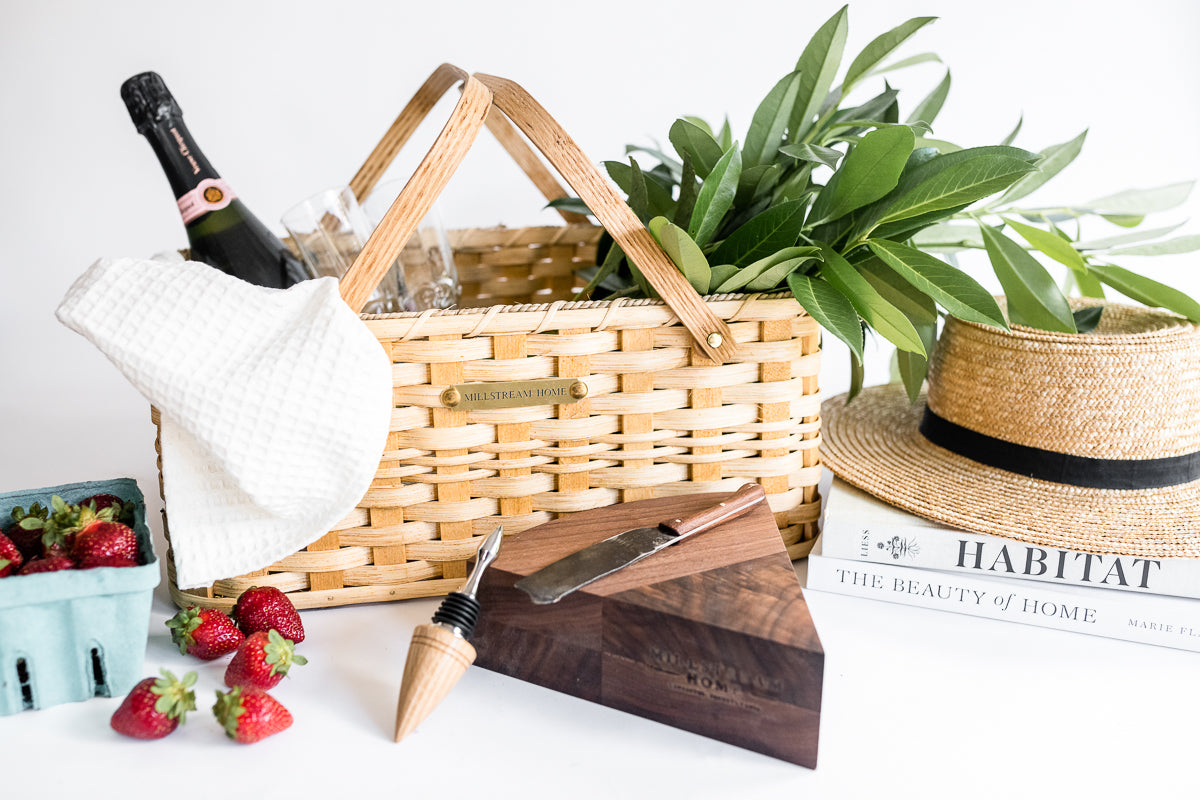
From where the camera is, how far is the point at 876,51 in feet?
2.94

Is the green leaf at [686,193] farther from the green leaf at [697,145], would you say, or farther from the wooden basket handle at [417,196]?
the wooden basket handle at [417,196]

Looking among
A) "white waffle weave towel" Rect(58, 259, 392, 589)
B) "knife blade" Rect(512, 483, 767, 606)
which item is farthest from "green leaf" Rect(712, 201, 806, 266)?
"white waffle weave towel" Rect(58, 259, 392, 589)

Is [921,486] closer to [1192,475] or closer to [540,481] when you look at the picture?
[1192,475]

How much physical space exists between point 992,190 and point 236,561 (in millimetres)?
647

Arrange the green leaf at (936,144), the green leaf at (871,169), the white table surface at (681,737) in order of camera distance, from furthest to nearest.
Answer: the green leaf at (936,144) < the green leaf at (871,169) < the white table surface at (681,737)

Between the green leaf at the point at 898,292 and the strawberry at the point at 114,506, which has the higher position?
the green leaf at the point at 898,292

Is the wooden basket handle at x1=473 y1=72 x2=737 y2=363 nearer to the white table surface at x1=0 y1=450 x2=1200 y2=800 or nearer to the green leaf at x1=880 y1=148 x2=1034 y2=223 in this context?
the green leaf at x1=880 y1=148 x2=1034 y2=223

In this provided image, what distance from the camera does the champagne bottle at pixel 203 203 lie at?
2.91 ft

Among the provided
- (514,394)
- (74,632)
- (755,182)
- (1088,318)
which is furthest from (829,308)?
(74,632)

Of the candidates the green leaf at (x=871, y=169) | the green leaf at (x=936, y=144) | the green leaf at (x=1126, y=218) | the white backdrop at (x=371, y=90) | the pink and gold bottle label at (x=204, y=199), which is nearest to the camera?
the green leaf at (x=871, y=169)

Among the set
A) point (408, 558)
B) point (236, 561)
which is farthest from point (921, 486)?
point (236, 561)

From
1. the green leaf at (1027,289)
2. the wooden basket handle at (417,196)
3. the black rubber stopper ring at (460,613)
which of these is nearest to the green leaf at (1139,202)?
the green leaf at (1027,289)

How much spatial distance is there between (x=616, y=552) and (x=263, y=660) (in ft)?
0.86

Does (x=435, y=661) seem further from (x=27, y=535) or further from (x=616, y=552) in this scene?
(x=27, y=535)
